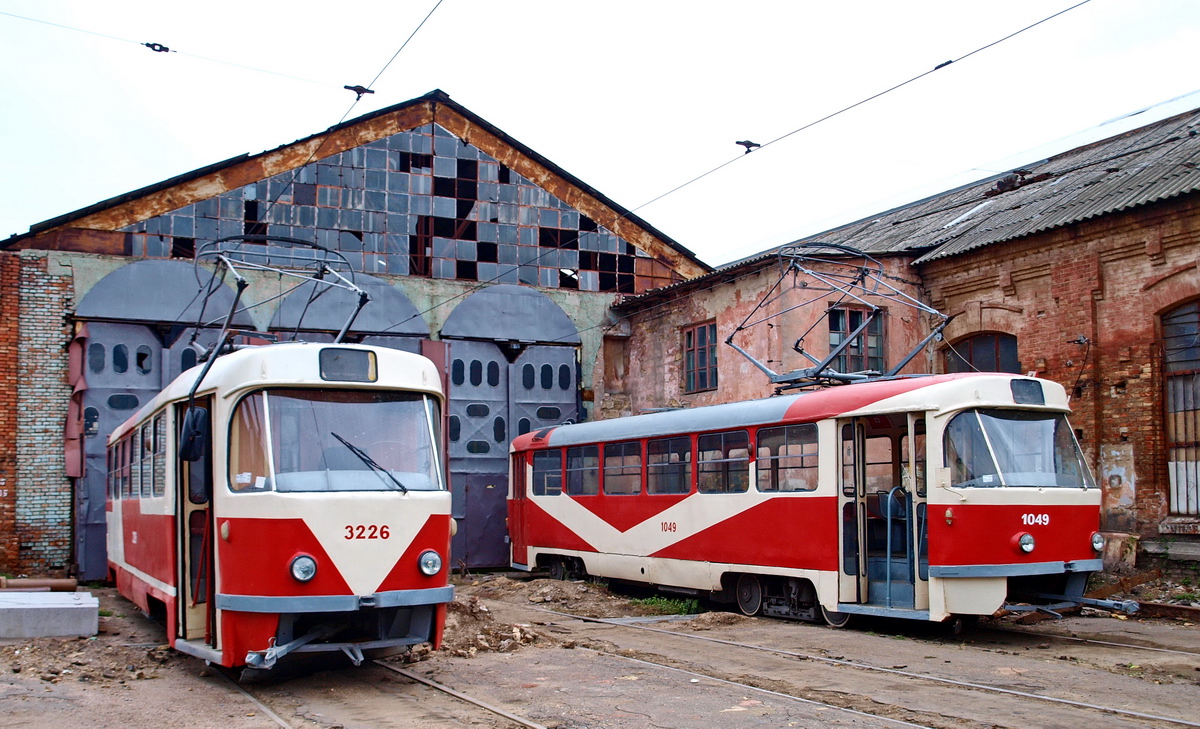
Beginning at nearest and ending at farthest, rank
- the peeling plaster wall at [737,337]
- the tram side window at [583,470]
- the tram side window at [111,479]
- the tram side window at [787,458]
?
the tram side window at [787,458] → the tram side window at [111,479] → the tram side window at [583,470] → the peeling plaster wall at [737,337]

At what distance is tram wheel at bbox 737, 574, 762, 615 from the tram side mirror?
7341mm

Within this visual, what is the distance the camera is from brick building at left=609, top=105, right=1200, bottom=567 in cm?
1424

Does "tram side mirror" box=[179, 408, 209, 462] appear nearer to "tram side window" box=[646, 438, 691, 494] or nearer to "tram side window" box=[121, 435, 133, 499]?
"tram side window" box=[121, 435, 133, 499]

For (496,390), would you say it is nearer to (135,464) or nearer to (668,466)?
(668,466)

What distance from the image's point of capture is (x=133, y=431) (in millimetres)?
12562

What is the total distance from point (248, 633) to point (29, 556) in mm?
12225

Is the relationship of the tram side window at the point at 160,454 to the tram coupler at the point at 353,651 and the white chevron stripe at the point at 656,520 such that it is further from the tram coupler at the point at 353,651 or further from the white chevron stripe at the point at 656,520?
the white chevron stripe at the point at 656,520

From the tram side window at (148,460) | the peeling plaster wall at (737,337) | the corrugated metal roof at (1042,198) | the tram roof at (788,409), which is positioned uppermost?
the corrugated metal roof at (1042,198)

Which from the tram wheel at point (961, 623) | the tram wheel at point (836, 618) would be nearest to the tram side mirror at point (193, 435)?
the tram wheel at point (836, 618)

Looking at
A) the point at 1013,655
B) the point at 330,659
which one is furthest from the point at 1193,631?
the point at 330,659

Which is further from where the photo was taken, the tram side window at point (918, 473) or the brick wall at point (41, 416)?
the brick wall at point (41, 416)

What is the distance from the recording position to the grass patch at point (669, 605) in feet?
46.3

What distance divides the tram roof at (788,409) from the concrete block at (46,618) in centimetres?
727

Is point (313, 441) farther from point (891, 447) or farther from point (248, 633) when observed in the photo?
point (891, 447)
